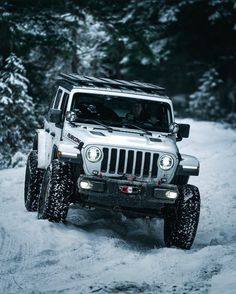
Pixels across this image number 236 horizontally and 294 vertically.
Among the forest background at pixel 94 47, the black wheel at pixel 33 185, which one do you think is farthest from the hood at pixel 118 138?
the forest background at pixel 94 47

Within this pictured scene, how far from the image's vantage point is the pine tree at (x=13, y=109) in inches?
619

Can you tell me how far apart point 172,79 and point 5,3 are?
1707 cm

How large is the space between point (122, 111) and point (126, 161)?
1400 millimetres

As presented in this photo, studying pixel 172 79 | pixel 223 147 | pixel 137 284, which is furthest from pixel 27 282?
pixel 172 79

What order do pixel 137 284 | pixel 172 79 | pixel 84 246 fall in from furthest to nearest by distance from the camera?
pixel 172 79 < pixel 84 246 < pixel 137 284

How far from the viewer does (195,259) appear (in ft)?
22.9

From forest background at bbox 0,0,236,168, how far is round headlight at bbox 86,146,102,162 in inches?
298

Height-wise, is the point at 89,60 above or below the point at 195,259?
above

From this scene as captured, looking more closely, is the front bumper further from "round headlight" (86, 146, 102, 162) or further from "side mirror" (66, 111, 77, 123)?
"side mirror" (66, 111, 77, 123)

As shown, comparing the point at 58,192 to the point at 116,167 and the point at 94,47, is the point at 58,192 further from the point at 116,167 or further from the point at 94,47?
the point at 94,47

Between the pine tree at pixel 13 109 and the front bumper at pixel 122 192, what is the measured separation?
26.2 ft

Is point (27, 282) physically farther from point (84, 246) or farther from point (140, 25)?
point (140, 25)

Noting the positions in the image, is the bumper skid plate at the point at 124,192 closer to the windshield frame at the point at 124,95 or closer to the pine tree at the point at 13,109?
the windshield frame at the point at 124,95

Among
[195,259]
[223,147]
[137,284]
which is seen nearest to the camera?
[137,284]
